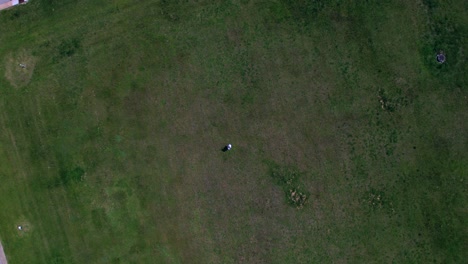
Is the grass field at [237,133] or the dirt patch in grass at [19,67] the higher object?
the dirt patch in grass at [19,67]

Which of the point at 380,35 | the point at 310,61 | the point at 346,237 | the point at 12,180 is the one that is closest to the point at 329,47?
the point at 310,61

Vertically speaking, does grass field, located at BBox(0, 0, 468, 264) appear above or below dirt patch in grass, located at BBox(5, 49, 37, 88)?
below

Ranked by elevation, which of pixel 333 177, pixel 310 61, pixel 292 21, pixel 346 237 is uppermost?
pixel 292 21

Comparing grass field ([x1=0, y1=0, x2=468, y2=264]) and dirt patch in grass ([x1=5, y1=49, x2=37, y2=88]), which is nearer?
grass field ([x1=0, y1=0, x2=468, y2=264])

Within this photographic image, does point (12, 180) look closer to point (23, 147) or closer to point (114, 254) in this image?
point (23, 147)

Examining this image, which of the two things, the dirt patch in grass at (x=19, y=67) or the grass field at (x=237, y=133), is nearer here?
the grass field at (x=237, y=133)
